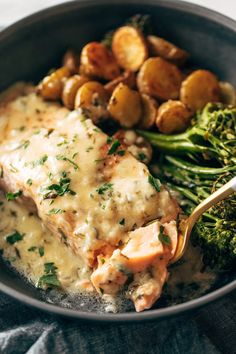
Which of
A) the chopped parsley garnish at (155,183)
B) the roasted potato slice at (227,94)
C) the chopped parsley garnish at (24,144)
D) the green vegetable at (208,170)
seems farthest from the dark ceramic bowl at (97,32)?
the chopped parsley garnish at (155,183)

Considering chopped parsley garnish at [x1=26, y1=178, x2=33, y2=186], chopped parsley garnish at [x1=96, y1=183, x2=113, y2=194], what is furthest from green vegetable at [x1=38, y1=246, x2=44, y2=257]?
chopped parsley garnish at [x1=96, y1=183, x2=113, y2=194]

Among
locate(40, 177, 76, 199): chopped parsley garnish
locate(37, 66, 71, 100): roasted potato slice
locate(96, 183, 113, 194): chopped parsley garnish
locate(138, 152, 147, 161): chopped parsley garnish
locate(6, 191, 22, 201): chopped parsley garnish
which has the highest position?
locate(37, 66, 71, 100): roasted potato slice

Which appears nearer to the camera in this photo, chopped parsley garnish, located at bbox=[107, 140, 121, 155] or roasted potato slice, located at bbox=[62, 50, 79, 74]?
chopped parsley garnish, located at bbox=[107, 140, 121, 155]

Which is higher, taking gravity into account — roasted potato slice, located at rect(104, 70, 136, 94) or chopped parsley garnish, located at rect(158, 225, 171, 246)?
roasted potato slice, located at rect(104, 70, 136, 94)

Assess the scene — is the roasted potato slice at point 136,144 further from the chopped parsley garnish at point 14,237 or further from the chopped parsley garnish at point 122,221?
the chopped parsley garnish at point 14,237

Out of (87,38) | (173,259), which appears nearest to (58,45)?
(87,38)

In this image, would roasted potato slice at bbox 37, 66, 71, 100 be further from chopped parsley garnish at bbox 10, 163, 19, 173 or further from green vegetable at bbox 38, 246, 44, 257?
green vegetable at bbox 38, 246, 44, 257

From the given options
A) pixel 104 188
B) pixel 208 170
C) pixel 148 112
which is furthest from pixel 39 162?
pixel 208 170
